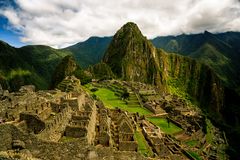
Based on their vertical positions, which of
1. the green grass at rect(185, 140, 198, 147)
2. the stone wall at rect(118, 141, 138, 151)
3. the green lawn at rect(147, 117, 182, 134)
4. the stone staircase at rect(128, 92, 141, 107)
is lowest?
the green grass at rect(185, 140, 198, 147)

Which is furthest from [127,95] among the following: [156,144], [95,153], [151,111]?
[95,153]

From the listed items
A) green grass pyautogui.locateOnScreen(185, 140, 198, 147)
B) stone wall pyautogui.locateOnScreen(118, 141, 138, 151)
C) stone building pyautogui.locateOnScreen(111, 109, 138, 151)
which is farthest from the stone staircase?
stone wall pyautogui.locateOnScreen(118, 141, 138, 151)

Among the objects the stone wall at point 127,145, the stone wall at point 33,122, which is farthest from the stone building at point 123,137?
the stone wall at point 33,122

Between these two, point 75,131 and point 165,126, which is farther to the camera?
point 165,126

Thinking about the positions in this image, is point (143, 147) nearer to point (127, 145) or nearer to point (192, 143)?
point (127, 145)

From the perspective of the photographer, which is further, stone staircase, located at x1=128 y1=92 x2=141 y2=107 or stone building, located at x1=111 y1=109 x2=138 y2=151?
stone staircase, located at x1=128 y1=92 x2=141 y2=107

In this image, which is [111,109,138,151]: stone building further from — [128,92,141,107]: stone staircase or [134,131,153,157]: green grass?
[128,92,141,107]: stone staircase

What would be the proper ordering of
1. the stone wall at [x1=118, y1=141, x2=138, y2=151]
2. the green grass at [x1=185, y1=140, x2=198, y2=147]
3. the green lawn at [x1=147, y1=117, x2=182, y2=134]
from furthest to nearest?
the green lawn at [x1=147, y1=117, x2=182, y2=134]
the green grass at [x1=185, y1=140, x2=198, y2=147]
the stone wall at [x1=118, y1=141, x2=138, y2=151]

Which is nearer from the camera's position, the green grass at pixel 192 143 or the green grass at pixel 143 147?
the green grass at pixel 143 147

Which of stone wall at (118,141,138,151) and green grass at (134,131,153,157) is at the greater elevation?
stone wall at (118,141,138,151)

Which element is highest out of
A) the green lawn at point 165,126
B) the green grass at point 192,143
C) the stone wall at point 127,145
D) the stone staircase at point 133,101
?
the stone staircase at point 133,101

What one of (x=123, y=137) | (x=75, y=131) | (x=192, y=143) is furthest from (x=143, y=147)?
(x=192, y=143)

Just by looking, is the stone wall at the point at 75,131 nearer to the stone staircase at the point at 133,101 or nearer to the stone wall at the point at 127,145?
the stone wall at the point at 127,145

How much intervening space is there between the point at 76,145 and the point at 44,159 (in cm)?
205
